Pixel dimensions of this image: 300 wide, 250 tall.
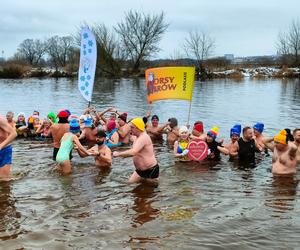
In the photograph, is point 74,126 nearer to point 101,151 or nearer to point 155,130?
point 101,151

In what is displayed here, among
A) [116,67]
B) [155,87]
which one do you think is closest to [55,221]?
[155,87]

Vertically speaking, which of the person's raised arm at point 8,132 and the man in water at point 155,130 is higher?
the person's raised arm at point 8,132

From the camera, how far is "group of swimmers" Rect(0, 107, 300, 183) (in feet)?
25.2

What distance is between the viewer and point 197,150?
33.2 feet

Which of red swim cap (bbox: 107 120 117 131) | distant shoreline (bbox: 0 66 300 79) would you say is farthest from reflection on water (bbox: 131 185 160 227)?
distant shoreline (bbox: 0 66 300 79)

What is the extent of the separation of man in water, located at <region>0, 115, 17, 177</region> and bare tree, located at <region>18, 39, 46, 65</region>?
9412cm

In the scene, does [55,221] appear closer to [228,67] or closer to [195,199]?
[195,199]

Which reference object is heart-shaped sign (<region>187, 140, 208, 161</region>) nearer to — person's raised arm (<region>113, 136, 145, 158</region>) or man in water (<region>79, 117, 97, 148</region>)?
person's raised arm (<region>113, 136, 145, 158</region>)

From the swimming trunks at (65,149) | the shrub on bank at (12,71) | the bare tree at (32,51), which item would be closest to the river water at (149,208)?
the swimming trunks at (65,149)

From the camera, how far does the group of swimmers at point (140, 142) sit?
7691 mm

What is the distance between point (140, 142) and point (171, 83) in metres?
4.83

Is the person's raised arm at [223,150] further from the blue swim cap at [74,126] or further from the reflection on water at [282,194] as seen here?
the blue swim cap at [74,126]

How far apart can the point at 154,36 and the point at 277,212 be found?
193 ft

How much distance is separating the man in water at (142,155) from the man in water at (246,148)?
2.94m
